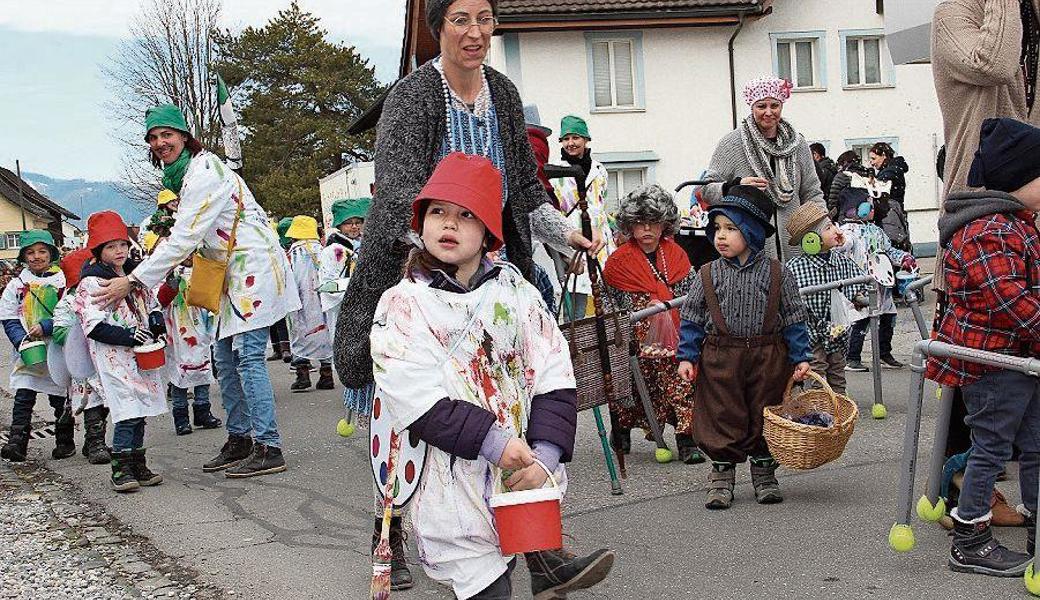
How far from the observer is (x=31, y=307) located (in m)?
9.20

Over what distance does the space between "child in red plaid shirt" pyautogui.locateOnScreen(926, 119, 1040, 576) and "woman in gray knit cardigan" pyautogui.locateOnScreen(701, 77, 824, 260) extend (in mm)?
2220

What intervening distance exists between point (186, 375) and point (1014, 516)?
21.1ft

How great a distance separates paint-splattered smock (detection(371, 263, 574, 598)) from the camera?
11.6ft

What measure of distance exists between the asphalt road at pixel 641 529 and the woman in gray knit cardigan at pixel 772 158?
147 centimetres

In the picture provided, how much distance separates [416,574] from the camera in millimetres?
5188

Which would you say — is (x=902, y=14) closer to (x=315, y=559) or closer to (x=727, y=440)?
(x=727, y=440)

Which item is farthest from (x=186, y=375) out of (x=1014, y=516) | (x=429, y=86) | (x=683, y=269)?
(x=1014, y=516)

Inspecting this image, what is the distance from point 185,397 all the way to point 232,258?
2.88m

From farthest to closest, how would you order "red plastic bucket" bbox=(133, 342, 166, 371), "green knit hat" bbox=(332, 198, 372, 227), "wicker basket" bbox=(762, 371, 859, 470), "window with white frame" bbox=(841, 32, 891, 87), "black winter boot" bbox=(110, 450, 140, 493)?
1. "window with white frame" bbox=(841, 32, 891, 87)
2. "green knit hat" bbox=(332, 198, 372, 227)
3. "red plastic bucket" bbox=(133, 342, 166, 371)
4. "black winter boot" bbox=(110, 450, 140, 493)
5. "wicker basket" bbox=(762, 371, 859, 470)

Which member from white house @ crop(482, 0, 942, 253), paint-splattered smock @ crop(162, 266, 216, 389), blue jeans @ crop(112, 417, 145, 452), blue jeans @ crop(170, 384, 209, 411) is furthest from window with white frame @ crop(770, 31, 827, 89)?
blue jeans @ crop(112, 417, 145, 452)

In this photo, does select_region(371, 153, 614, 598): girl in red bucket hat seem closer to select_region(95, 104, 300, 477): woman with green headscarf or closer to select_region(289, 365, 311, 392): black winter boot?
select_region(95, 104, 300, 477): woman with green headscarf

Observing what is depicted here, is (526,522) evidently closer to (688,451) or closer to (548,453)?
(548,453)

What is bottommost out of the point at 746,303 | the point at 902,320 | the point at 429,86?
the point at 902,320

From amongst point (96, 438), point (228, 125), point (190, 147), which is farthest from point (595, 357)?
point (228, 125)
